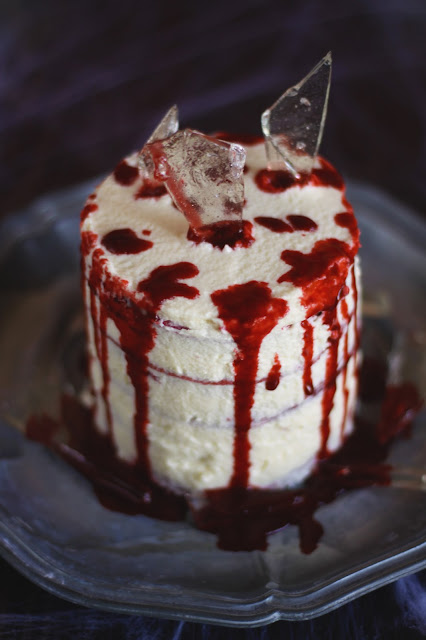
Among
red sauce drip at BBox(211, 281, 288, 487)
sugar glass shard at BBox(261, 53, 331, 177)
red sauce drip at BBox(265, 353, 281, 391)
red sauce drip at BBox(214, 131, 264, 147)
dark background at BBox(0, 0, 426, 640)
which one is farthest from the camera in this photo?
dark background at BBox(0, 0, 426, 640)

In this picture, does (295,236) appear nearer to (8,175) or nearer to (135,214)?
(135,214)

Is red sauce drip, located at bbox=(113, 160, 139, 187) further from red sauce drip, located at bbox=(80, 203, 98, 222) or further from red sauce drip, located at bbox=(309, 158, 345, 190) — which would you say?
red sauce drip, located at bbox=(309, 158, 345, 190)

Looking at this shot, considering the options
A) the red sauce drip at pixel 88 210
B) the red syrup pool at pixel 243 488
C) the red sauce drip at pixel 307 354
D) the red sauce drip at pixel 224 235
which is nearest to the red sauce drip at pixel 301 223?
the red sauce drip at pixel 224 235

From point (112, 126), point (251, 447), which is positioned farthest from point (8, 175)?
point (251, 447)

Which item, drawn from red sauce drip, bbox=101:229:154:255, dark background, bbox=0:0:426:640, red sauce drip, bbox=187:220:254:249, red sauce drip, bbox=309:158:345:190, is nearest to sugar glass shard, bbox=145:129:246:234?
red sauce drip, bbox=187:220:254:249

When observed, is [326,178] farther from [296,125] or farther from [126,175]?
[126,175]

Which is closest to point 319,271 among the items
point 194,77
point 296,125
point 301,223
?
point 301,223

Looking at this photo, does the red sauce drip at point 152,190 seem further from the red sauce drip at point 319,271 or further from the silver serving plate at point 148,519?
the silver serving plate at point 148,519
